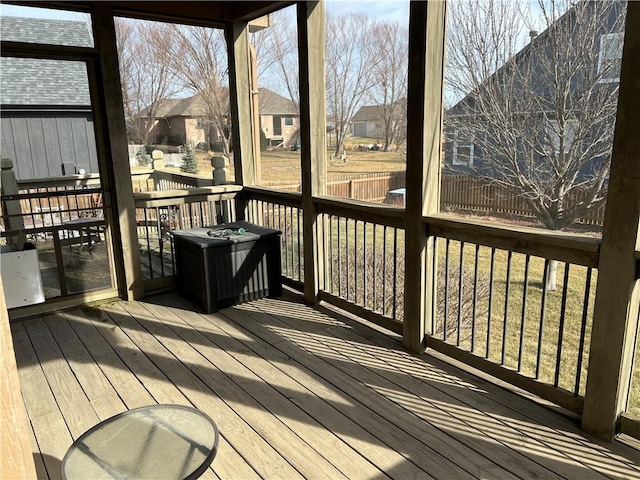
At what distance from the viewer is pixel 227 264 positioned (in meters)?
3.91

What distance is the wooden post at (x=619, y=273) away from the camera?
6.24 feet

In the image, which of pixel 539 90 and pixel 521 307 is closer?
pixel 521 307

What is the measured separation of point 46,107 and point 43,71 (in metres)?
0.33

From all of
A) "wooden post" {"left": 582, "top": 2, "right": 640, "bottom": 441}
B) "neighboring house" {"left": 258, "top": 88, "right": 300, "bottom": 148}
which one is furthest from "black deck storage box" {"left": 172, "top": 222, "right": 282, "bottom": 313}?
"wooden post" {"left": 582, "top": 2, "right": 640, "bottom": 441}

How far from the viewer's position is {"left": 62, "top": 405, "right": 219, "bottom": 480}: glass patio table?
1569 millimetres

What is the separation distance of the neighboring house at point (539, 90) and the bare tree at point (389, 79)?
65cm

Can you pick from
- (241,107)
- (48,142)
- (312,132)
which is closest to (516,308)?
(312,132)

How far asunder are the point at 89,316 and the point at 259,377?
1.90m

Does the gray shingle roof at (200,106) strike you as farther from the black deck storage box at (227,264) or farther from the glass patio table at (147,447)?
the glass patio table at (147,447)

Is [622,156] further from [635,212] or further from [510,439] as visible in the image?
[510,439]

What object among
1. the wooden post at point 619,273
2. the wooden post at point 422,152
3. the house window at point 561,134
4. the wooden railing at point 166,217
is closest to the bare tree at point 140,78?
the wooden railing at point 166,217

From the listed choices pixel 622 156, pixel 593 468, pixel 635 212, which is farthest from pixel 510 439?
pixel 622 156

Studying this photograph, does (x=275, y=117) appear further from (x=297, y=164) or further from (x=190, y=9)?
(x=190, y=9)

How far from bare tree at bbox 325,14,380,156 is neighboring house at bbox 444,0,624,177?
0.95 meters
